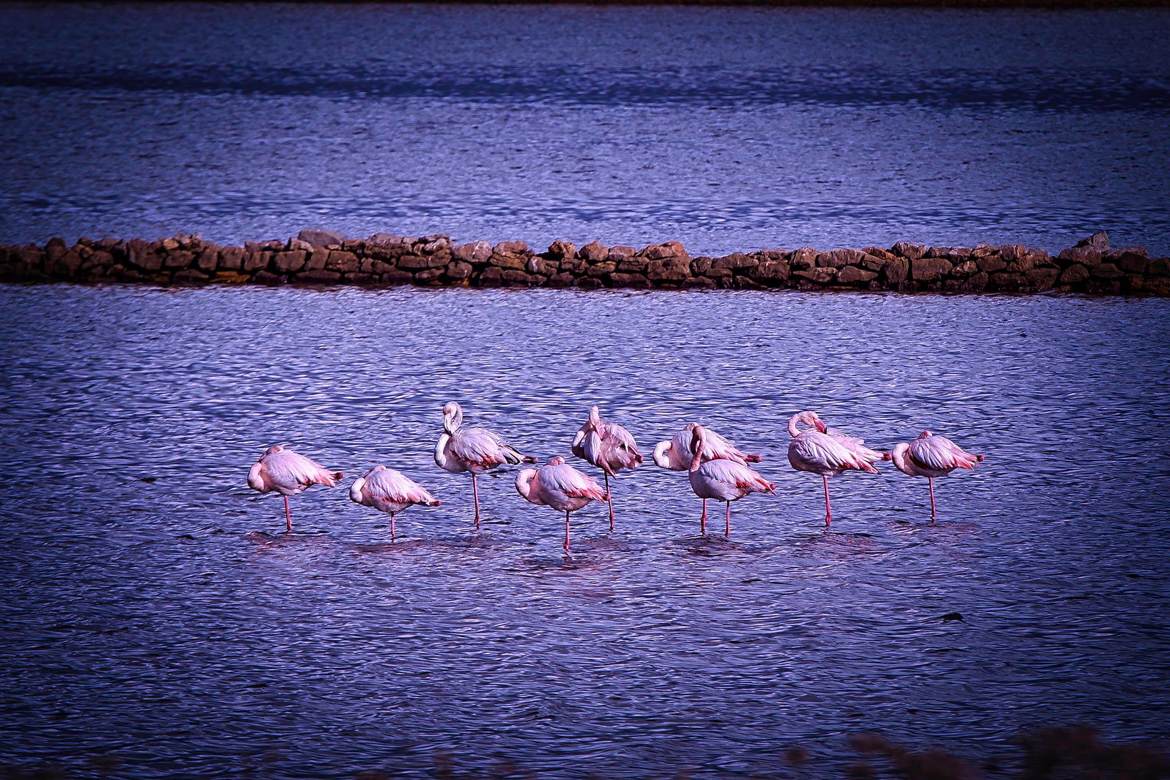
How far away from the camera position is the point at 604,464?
7.66 metres

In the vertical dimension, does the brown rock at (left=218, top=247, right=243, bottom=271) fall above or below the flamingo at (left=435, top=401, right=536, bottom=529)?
above

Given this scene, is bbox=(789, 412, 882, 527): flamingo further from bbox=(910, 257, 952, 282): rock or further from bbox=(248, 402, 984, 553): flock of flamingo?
bbox=(910, 257, 952, 282): rock

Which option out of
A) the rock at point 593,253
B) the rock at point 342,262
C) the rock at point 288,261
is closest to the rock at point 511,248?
the rock at point 593,253

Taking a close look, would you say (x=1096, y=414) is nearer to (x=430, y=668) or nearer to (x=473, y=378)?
(x=473, y=378)

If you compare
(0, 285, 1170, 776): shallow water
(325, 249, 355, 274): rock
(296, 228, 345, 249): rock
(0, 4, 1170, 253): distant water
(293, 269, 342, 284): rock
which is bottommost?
(0, 285, 1170, 776): shallow water

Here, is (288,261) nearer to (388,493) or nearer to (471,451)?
(471,451)

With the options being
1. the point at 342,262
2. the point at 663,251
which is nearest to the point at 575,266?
the point at 663,251

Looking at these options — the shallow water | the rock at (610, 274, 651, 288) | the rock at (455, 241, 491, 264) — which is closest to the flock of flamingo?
the shallow water

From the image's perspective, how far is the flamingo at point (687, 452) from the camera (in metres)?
7.46

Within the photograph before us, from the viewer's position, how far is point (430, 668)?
597 centimetres

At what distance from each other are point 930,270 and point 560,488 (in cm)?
690

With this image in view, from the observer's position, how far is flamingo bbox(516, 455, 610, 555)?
7145 mm

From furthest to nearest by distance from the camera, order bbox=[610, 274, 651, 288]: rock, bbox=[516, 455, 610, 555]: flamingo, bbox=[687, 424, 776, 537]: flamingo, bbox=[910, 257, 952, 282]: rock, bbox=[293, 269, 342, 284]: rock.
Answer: bbox=[293, 269, 342, 284]: rock
bbox=[610, 274, 651, 288]: rock
bbox=[910, 257, 952, 282]: rock
bbox=[687, 424, 776, 537]: flamingo
bbox=[516, 455, 610, 555]: flamingo

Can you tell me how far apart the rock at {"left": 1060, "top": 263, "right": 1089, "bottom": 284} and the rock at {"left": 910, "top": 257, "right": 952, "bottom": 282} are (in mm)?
961
